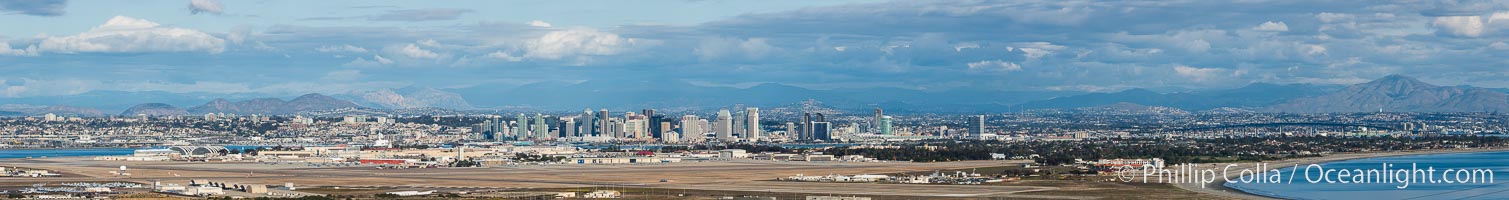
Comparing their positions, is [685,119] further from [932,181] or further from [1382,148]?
[932,181]

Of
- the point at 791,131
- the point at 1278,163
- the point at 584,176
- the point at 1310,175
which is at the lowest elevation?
the point at 584,176

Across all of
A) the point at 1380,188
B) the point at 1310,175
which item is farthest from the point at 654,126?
the point at 1380,188

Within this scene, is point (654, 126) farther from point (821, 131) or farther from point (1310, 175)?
point (1310, 175)

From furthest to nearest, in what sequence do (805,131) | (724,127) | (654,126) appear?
(654,126)
(805,131)
(724,127)

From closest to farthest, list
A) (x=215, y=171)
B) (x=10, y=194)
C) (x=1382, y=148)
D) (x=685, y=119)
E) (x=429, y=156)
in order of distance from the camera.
Answer: 1. (x=10, y=194)
2. (x=215, y=171)
3. (x=429, y=156)
4. (x=1382, y=148)
5. (x=685, y=119)

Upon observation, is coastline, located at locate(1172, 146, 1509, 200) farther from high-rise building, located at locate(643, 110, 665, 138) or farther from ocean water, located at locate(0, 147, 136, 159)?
high-rise building, located at locate(643, 110, 665, 138)

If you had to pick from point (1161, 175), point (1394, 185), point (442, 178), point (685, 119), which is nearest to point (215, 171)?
point (442, 178)

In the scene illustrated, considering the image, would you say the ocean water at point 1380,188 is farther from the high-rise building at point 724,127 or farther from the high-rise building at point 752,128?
the high-rise building at point 724,127

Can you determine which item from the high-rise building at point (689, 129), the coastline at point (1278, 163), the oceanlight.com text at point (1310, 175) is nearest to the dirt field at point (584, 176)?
the coastline at point (1278, 163)

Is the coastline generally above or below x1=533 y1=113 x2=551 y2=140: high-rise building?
below

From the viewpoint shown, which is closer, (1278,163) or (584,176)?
Answer: (584,176)

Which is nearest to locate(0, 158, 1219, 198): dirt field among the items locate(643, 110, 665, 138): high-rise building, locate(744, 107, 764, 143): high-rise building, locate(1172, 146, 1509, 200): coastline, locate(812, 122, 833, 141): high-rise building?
locate(1172, 146, 1509, 200): coastline
